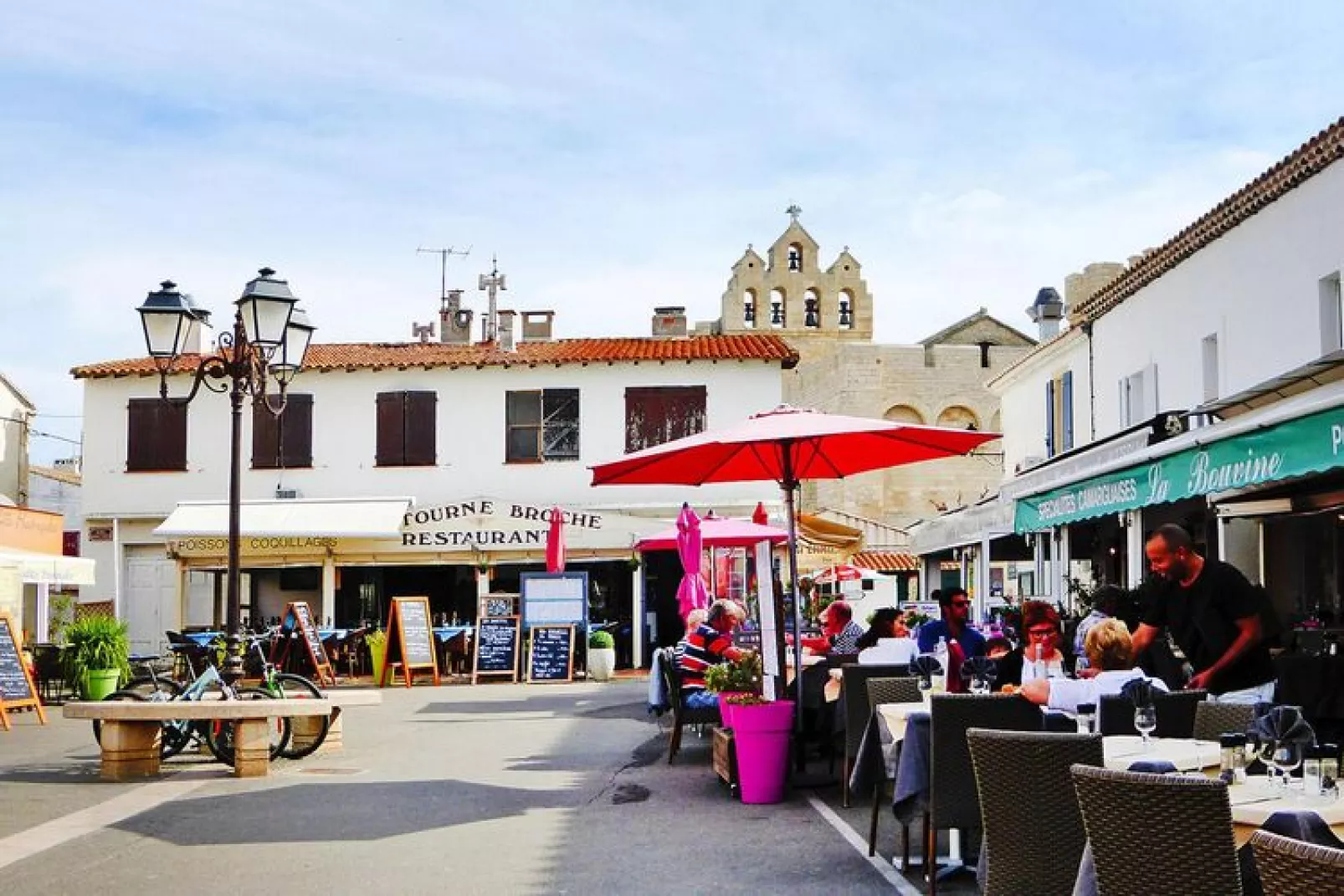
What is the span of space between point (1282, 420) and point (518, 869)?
4270 mm

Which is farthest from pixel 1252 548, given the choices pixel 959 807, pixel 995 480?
pixel 995 480

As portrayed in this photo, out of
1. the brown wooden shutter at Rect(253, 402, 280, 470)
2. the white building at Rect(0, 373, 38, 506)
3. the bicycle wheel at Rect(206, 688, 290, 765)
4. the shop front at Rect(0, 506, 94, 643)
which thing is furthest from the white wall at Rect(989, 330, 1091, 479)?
the white building at Rect(0, 373, 38, 506)

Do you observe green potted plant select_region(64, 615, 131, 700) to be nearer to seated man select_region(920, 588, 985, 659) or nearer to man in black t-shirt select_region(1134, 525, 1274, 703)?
seated man select_region(920, 588, 985, 659)

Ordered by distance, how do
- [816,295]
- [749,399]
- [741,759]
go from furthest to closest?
[816,295]
[749,399]
[741,759]

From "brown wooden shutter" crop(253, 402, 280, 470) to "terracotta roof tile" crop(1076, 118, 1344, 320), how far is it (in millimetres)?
14925

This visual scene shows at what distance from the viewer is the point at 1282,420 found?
704 centimetres

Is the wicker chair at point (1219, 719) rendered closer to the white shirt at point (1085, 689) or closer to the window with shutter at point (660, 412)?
the white shirt at point (1085, 689)

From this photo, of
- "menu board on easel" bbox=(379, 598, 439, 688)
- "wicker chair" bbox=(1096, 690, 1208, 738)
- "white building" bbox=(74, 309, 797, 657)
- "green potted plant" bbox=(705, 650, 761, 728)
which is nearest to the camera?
"wicker chair" bbox=(1096, 690, 1208, 738)

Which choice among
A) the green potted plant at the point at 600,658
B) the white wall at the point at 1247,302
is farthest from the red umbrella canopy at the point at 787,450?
the green potted plant at the point at 600,658

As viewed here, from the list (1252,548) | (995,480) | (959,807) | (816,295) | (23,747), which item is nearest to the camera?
(959,807)

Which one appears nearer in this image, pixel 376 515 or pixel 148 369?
pixel 376 515

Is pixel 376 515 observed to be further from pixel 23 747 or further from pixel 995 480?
pixel 995 480

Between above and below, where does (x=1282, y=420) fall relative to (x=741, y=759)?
above

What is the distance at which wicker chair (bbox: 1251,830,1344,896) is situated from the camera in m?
2.75
